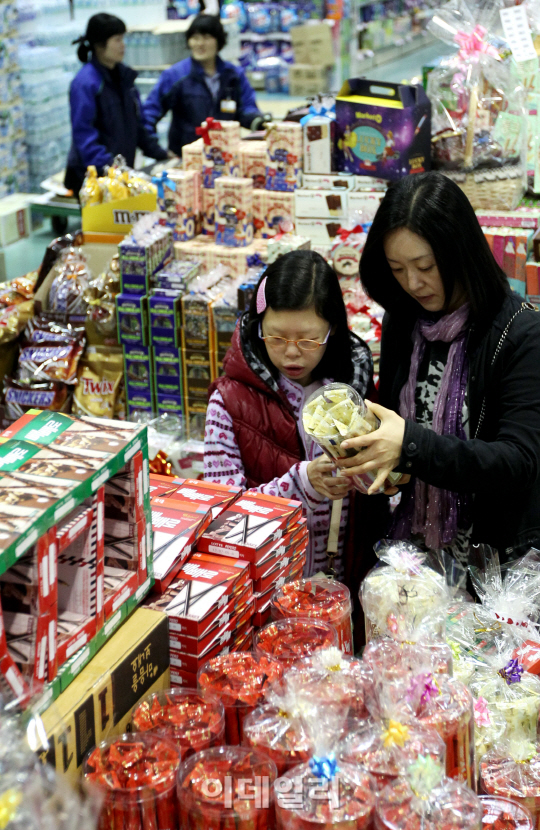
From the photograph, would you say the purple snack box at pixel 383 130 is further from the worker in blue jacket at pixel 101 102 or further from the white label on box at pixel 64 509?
the white label on box at pixel 64 509

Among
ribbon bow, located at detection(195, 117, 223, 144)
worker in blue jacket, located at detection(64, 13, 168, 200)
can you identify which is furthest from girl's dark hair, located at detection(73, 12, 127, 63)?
ribbon bow, located at detection(195, 117, 223, 144)

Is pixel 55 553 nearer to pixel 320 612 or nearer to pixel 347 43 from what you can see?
pixel 320 612

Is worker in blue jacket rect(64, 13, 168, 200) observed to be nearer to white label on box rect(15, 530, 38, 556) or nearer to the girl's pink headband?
the girl's pink headband

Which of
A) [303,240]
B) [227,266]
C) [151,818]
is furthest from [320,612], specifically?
[227,266]

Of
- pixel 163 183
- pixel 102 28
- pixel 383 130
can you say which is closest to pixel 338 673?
pixel 383 130

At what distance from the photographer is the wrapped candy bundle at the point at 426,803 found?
1148mm

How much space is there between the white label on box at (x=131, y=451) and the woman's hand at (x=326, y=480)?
0.76 meters

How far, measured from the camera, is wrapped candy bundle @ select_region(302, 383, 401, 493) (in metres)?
1.84

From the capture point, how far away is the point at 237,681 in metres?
1.42

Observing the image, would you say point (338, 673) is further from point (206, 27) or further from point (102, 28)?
point (206, 27)

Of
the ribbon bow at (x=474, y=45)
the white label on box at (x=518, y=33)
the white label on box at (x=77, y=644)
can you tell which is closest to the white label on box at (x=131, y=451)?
the white label on box at (x=77, y=644)

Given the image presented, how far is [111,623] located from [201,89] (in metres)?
5.81

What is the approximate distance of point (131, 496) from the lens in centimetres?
145

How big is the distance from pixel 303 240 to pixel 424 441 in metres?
2.08
